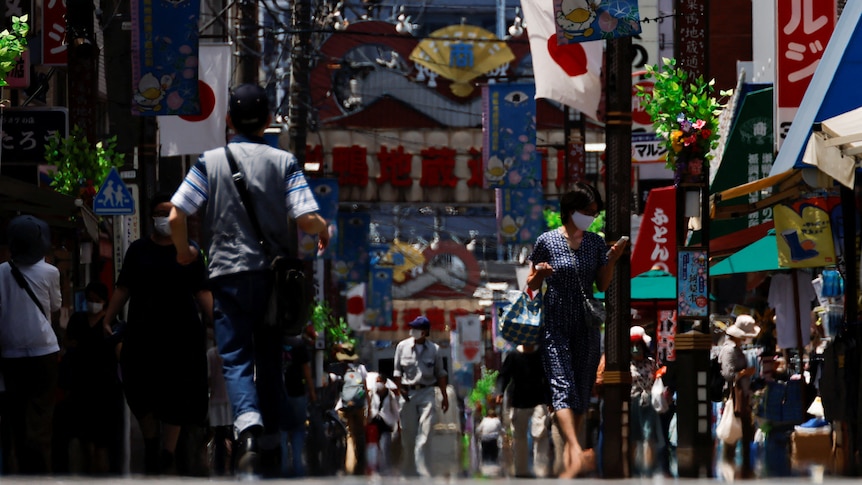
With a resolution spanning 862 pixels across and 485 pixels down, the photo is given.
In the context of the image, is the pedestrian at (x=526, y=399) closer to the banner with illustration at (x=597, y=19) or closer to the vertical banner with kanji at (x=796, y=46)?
the banner with illustration at (x=597, y=19)

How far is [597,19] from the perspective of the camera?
44.9 feet

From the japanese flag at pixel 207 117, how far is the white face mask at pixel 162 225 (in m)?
12.6

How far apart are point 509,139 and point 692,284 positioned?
15323 millimetres

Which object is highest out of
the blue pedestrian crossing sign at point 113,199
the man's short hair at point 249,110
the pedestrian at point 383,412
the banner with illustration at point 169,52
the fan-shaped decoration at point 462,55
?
the fan-shaped decoration at point 462,55

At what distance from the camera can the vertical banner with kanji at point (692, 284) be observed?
1433 centimetres

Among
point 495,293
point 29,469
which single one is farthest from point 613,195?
point 495,293

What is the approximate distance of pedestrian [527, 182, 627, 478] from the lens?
970 centimetres

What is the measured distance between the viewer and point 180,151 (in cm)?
2217

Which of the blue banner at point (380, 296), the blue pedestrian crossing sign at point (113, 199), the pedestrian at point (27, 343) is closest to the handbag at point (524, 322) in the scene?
the pedestrian at point (27, 343)

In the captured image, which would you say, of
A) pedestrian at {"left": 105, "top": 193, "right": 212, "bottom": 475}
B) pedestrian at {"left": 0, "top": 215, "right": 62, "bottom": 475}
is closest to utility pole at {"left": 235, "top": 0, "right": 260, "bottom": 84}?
pedestrian at {"left": 0, "top": 215, "right": 62, "bottom": 475}

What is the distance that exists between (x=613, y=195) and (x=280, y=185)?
6.50 meters

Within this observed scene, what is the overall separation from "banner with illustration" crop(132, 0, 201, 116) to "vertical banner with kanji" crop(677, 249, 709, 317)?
258 inches

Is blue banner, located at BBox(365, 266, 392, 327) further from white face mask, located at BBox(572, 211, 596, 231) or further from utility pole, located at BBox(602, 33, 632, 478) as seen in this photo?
white face mask, located at BBox(572, 211, 596, 231)

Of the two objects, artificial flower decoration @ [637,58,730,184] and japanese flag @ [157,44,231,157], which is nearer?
artificial flower decoration @ [637,58,730,184]
